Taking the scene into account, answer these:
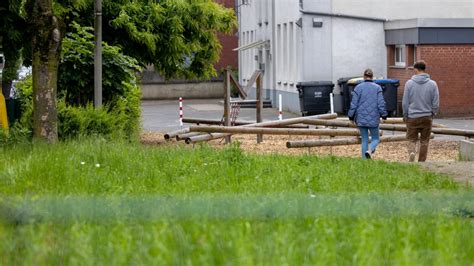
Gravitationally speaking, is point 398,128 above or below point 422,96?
below

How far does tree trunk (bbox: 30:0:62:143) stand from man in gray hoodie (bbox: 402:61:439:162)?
5.42 m

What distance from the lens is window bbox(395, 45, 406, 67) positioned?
40772 mm

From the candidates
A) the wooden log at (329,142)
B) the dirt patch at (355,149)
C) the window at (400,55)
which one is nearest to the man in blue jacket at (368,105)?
the wooden log at (329,142)

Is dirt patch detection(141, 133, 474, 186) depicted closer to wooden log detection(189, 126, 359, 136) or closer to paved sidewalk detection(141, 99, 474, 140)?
wooden log detection(189, 126, 359, 136)

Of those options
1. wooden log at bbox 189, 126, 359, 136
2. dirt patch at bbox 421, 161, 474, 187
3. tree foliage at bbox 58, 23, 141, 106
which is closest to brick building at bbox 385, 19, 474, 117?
wooden log at bbox 189, 126, 359, 136

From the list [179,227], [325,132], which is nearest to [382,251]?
[179,227]

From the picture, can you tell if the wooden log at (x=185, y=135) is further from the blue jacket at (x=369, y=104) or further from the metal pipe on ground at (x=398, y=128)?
the blue jacket at (x=369, y=104)

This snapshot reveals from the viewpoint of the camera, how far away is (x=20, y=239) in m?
5.70

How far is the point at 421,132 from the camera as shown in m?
17.9

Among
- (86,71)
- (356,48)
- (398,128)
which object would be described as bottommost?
(398,128)

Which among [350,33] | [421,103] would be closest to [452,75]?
[350,33]

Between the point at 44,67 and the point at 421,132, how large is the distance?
19.7 feet

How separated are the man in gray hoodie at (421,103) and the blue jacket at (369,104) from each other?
0.51m

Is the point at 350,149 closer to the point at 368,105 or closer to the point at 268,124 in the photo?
the point at 268,124
